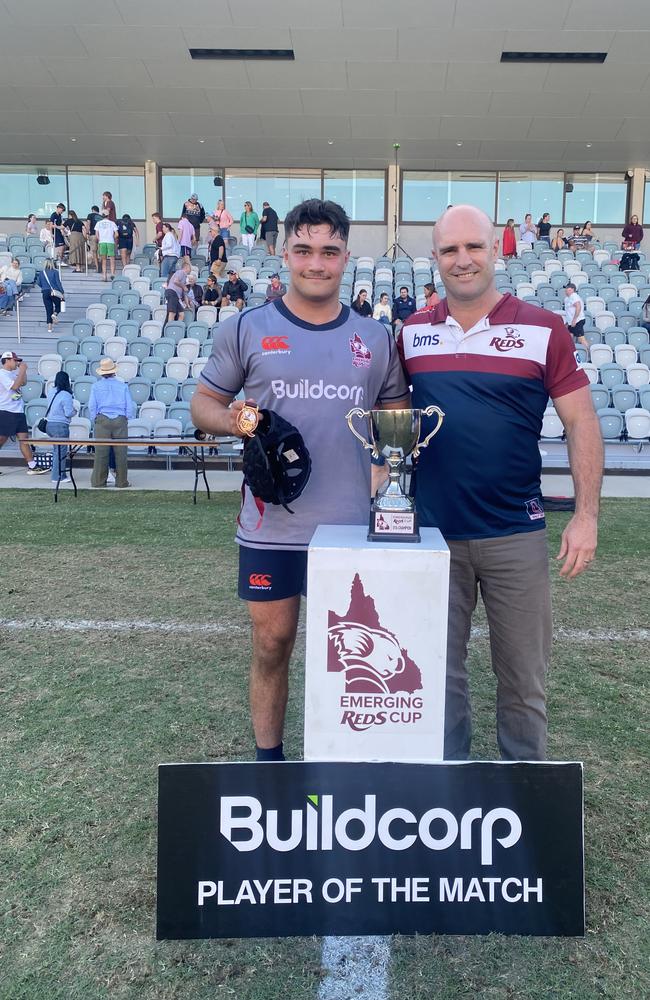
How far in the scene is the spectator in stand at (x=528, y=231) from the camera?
20297mm

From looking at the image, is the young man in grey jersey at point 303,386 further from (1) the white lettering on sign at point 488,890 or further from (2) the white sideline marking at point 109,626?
(2) the white sideline marking at point 109,626

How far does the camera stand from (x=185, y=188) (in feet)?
71.2

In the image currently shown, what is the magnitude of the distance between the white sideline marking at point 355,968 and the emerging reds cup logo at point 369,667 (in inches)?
22.2

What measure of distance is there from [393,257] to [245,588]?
19541 millimetres

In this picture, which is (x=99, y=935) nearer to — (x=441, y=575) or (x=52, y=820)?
(x=52, y=820)

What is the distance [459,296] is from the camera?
7.91 feet

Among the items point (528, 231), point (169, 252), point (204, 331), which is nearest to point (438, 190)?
point (528, 231)

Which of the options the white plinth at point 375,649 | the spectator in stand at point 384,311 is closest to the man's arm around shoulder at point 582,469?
the white plinth at point 375,649

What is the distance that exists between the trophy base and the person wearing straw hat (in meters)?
7.90

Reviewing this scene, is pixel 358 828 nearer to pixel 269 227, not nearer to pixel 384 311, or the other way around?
pixel 384 311

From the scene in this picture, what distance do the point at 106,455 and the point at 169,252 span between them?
7997 mm

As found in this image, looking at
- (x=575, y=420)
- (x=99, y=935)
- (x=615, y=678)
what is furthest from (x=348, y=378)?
(x=615, y=678)

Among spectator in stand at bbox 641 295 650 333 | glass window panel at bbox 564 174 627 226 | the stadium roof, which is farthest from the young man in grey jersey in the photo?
glass window panel at bbox 564 174 627 226

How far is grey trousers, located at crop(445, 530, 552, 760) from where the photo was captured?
2473mm
